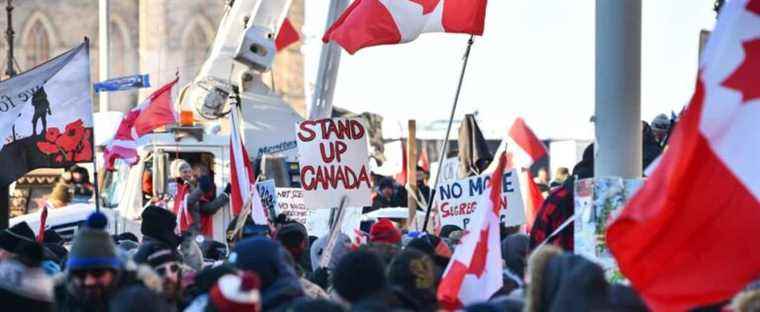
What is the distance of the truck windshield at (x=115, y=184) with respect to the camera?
71.8 feet

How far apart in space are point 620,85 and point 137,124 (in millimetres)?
12916

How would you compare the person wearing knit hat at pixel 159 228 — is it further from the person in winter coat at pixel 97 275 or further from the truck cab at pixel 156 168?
the truck cab at pixel 156 168

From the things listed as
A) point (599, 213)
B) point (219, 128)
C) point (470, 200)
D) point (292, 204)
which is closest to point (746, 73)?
point (599, 213)

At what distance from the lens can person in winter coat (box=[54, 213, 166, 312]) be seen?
336 inches

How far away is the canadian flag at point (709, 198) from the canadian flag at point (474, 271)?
8.44ft

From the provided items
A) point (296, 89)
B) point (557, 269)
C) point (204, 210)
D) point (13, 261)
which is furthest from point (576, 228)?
point (296, 89)

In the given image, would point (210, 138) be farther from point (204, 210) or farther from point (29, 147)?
point (29, 147)

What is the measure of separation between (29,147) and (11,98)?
44 cm

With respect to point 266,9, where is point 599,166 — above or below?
below

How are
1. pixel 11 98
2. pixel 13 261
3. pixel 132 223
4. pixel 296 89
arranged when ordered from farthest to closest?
pixel 296 89, pixel 132 223, pixel 11 98, pixel 13 261

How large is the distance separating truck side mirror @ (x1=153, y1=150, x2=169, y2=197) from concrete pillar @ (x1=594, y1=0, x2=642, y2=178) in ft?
34.6

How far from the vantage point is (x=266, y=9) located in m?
27.1

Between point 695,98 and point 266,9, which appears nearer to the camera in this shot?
point 695,98

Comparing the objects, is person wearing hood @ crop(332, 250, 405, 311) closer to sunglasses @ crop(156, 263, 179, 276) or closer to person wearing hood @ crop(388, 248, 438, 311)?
person wearing hood @ crop(388, 248, 438, 311)
